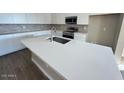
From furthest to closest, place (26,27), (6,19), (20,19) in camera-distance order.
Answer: (26,27) < (20,19) < (6,19)

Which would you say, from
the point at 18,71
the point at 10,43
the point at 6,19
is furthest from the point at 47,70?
the point at 6,19

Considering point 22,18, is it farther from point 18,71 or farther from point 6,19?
point 18,71

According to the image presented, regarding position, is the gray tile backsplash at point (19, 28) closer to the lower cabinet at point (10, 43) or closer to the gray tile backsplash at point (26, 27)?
the gray tile backsplash at point (26, 27)

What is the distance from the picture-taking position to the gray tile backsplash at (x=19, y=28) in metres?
2.29

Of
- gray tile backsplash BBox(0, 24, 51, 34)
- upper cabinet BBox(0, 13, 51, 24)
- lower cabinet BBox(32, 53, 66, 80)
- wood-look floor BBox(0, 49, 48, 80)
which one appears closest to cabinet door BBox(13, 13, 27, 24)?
upper cabinet BBox(0, 13, 51, 24)

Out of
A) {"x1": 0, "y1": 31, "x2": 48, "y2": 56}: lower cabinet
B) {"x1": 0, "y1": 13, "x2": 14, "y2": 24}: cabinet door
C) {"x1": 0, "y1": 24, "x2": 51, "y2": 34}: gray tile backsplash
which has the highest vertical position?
{"x1": 0, "y1": 13, "x2": 14, "y2": 24}: cabinet door

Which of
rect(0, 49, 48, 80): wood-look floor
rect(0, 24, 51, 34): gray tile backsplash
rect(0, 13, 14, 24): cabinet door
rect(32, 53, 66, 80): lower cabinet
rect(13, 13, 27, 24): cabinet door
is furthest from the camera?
rect(13, 13, 27, 24): cabinet door

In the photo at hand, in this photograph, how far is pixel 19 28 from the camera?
2.67 metres

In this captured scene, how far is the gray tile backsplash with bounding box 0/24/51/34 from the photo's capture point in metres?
2.29

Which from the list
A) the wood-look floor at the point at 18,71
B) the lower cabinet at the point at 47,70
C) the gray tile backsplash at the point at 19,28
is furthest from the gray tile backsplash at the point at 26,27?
the lower cabinet at the point at 47,70

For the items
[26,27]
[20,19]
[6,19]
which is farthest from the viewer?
[26,27]

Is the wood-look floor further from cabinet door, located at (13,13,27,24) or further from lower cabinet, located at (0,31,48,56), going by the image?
cabinet door, located at (13,13,27,24)
